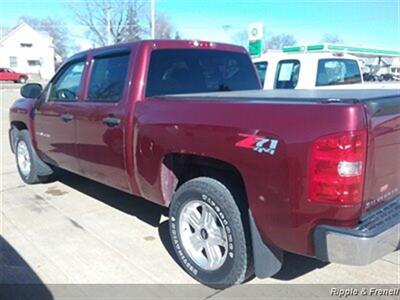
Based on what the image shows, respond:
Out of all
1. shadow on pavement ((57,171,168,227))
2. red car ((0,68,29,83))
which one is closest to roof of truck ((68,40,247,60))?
shadow on pavement ((57,171,168,227))

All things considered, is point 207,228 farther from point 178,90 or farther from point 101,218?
point 101,218

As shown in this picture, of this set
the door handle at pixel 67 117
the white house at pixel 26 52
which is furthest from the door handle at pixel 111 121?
the white house at pixel 26 52

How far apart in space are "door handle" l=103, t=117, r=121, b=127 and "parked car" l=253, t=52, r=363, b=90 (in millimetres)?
5309

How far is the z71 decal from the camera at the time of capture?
255 cm

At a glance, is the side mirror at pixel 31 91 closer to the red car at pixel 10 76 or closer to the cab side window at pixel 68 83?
the cab side window at pixel 68 83

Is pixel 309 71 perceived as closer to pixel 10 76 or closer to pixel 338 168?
pixel 338 168

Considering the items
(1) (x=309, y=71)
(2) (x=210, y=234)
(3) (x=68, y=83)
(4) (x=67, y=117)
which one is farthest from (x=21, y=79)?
(2) (x=210, y=234)

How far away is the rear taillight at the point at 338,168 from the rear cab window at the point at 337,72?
21.0 feet

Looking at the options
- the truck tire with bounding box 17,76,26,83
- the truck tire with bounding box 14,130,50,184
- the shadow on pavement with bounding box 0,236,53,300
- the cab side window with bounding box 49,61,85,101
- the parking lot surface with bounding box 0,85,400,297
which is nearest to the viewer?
the shadow on pavement with bounding box 0,236,53,300

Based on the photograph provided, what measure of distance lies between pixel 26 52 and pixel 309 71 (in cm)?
6572

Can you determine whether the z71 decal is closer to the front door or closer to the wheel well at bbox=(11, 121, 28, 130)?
the front door

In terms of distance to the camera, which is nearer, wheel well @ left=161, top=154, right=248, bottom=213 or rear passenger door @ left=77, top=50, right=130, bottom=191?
wheel well @ left=161, top=154, right=248, bottom=213

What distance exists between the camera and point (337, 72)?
902cm

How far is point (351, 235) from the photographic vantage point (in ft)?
7.80
